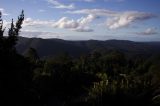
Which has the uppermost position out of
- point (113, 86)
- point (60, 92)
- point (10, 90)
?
point (10, 90)

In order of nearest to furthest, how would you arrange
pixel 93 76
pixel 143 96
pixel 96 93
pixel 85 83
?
pixel 96 93
pixel 143 96
pixel 85 83
pixel 93 76

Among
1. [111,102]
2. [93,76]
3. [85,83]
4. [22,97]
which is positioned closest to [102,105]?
[111,102]

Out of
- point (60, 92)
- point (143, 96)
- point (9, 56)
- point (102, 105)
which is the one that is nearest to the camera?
point (9, 56)

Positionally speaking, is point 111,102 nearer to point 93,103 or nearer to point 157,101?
point 93,103

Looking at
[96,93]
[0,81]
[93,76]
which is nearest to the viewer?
[0,81]

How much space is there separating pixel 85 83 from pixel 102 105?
25573 millimetres

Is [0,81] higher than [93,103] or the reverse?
higher

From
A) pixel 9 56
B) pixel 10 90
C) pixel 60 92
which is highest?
pixel 9 56

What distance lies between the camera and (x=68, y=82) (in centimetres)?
4738

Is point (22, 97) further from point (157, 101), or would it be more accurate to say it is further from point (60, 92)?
point (60, 92)

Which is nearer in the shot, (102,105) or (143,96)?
(102,105)

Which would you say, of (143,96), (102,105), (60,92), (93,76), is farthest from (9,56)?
(93,76)

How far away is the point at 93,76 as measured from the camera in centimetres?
5853

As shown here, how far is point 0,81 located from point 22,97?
1908 millimetres
